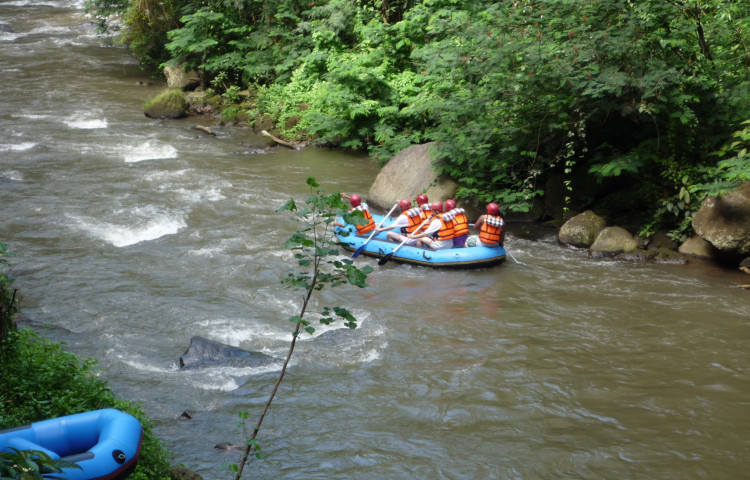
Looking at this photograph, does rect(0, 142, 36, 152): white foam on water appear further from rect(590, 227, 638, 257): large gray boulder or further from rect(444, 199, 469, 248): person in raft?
rect(590, 227, 638, 257): large gray boulder

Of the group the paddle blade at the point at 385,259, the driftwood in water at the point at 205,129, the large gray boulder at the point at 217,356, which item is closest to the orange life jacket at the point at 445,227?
the paddle blade at the point at 385,259

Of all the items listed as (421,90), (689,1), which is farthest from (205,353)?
(421,90)

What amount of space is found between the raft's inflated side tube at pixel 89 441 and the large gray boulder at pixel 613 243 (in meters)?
8.15

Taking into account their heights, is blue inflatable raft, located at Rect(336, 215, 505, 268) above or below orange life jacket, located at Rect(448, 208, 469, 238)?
Result: below

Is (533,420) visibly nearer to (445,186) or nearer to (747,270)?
(747,270)

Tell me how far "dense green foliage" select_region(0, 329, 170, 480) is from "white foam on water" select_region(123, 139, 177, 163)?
10345 millimetres

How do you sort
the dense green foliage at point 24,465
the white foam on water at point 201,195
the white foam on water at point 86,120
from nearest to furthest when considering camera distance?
the dense green foliage at point 24,465 → the white foam on water at point 201,195 → the white foam on water at point 86,120

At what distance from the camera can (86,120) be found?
1803 centimetres

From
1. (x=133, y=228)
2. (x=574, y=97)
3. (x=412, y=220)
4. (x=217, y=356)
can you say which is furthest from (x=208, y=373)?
(x=574, y=97)

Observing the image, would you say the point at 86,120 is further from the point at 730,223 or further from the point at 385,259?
the point at 730,223

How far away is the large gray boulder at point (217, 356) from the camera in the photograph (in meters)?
7.36

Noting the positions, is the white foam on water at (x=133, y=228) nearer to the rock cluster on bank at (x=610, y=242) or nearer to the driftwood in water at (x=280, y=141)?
the driftwood in water at (x=280, y=141)

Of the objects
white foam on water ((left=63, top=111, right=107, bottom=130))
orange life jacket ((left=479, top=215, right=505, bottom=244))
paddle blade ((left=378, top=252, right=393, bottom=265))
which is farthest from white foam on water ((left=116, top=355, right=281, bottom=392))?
white foam on water ((left=63, top=111, right=107, bottom=130))

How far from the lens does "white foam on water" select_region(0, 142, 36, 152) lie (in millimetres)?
15353
